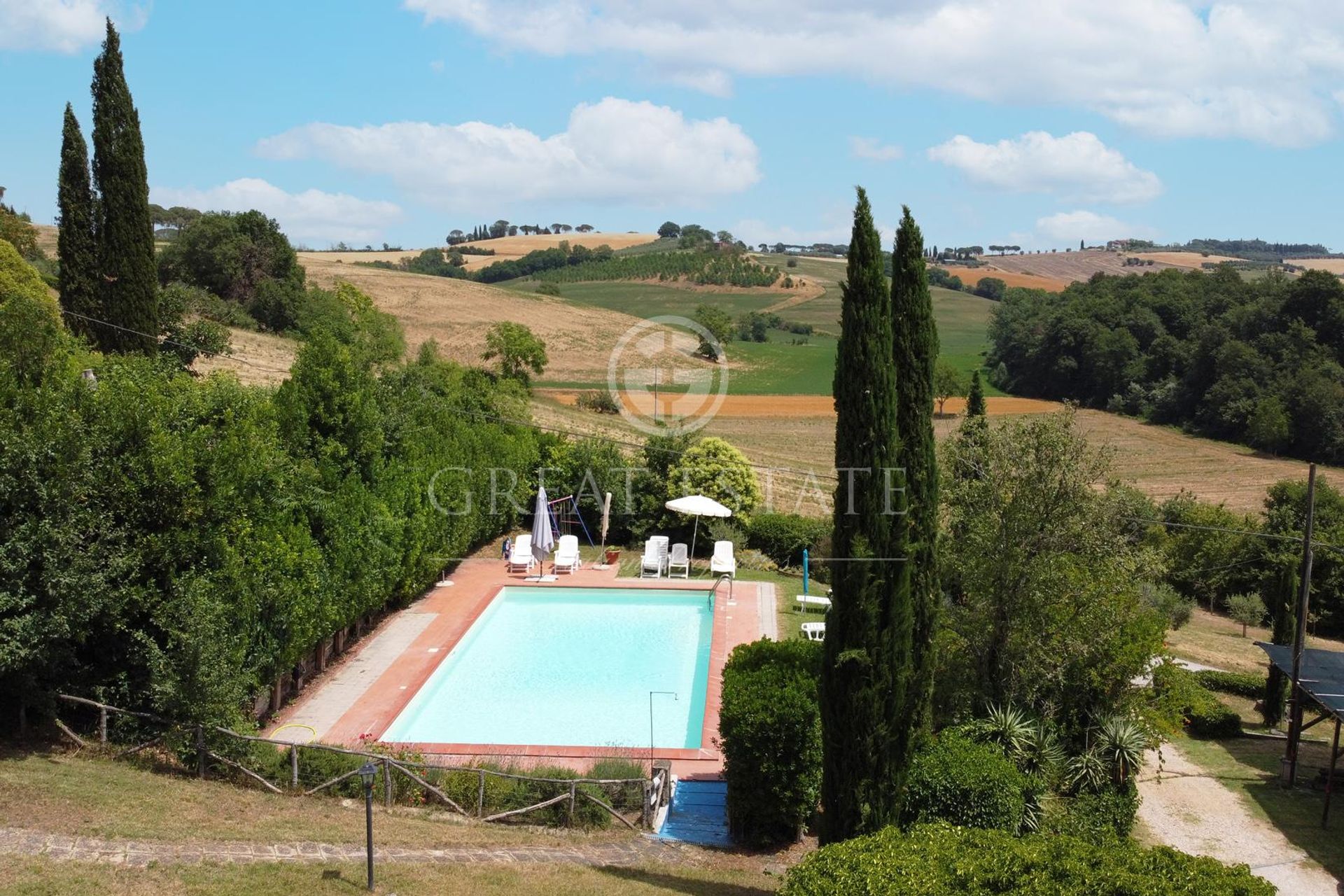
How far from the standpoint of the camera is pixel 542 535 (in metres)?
22.8

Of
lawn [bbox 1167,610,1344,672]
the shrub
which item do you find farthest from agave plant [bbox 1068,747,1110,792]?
the shrub

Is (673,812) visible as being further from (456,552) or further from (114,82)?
(114,82)

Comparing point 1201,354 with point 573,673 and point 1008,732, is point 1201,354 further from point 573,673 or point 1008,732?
point 1008,732

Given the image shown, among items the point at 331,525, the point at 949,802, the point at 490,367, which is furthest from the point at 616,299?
the point at 949,802

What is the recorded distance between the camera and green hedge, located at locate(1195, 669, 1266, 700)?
18484mm

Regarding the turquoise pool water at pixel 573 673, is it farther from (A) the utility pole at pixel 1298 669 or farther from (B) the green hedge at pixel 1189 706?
(A) the utility pole at pixel 1298 669

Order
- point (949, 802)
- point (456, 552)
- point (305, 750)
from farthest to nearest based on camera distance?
point (456, 552) < point (305, 750) < point (949, 802)

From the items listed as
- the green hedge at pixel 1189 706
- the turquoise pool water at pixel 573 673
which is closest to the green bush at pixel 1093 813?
the green hedge at pixel 1189 706

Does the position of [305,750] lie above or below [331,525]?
below

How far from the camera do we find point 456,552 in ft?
76.8

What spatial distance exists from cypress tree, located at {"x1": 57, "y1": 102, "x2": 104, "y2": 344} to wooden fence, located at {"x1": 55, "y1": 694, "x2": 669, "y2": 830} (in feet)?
59.2

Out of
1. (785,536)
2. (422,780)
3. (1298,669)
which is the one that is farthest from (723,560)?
(422,780)

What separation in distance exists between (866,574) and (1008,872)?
3465mm

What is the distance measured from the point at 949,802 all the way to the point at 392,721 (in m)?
8.06
